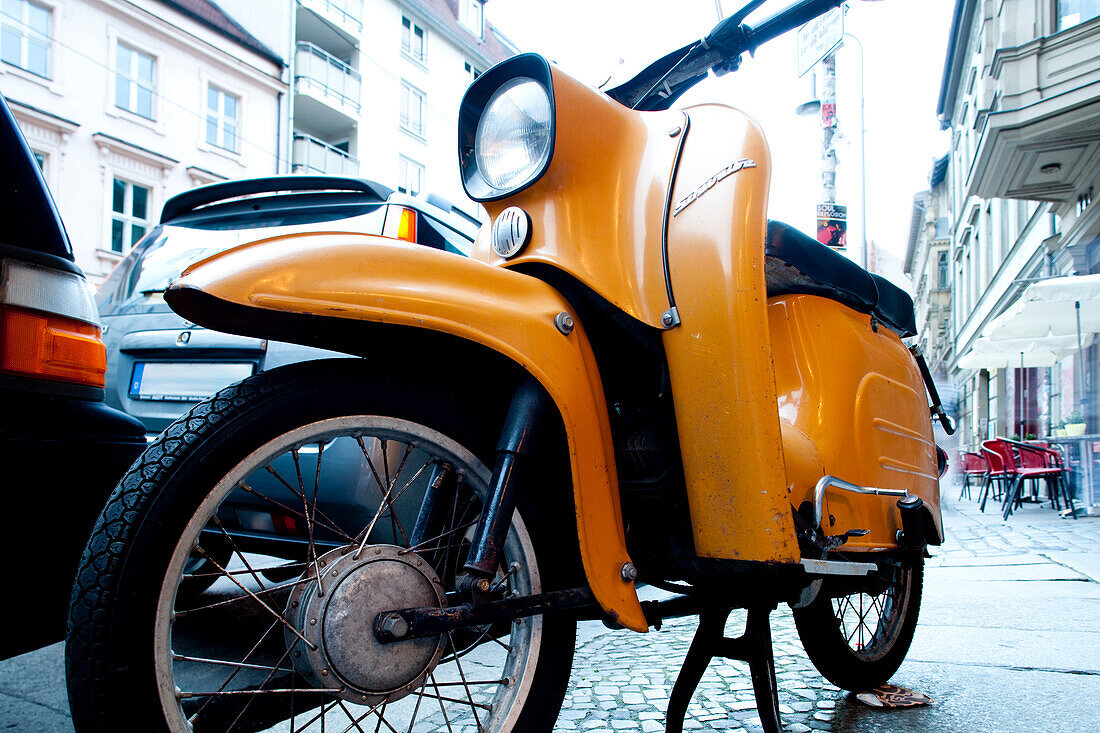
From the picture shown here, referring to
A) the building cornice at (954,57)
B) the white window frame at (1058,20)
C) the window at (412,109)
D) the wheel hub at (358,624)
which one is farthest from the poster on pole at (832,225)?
the window at (412,109)

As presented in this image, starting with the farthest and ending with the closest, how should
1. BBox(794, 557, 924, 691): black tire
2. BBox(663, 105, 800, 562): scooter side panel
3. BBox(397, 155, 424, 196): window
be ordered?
BBox(397, 155, 424, 196): window
BBox(794, 557, 924, 691): black tire
BBox(663, 105, 800, 562): scooter side panel

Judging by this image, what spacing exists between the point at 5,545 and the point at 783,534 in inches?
57.7

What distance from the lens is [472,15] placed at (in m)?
28.8

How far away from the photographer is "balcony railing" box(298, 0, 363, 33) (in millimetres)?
20922

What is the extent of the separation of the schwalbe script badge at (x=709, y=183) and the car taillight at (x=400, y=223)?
154cm

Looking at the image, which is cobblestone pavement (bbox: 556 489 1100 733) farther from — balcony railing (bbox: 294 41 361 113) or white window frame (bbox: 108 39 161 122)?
balcony railing (bbox: 294 41 361 113)

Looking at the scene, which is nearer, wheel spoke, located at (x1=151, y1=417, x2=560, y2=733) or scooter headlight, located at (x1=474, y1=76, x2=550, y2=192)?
wheel spoke, located at (x1=151, y1=417, x2=560, y2=733)

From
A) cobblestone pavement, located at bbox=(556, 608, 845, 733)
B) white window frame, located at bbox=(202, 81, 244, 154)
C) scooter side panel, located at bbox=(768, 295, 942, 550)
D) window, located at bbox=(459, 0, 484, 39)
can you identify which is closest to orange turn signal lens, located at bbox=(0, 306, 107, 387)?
cobblestone pavement, located at bbox=(556, 608, 845, 733)

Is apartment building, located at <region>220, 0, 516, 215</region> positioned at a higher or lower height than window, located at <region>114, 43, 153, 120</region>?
higher

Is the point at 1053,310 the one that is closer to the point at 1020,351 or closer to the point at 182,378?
the point at 1020,351

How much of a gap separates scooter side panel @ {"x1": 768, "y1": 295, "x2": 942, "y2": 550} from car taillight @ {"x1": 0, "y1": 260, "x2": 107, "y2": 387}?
1.74 meters

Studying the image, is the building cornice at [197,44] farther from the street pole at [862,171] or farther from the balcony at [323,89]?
the street pole at [862,171]

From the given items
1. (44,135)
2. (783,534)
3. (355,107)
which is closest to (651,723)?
(783,534)

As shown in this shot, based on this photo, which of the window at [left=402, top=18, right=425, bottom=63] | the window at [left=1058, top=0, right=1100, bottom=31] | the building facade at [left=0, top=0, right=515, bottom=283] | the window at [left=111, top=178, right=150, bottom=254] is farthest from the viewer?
the window at [left=402, top=18, right=425, bottom=63]
